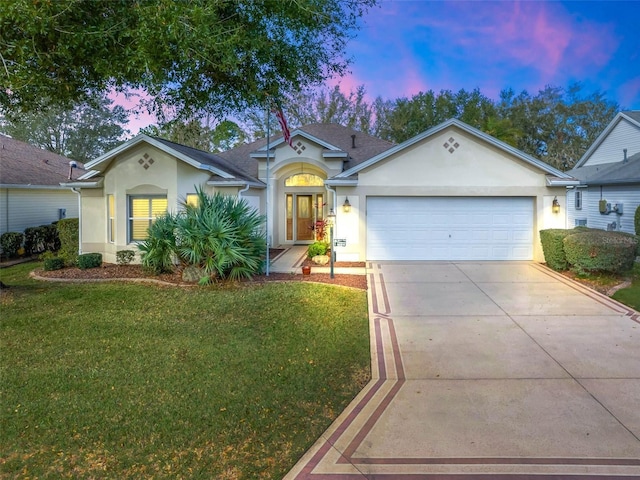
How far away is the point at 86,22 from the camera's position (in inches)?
314

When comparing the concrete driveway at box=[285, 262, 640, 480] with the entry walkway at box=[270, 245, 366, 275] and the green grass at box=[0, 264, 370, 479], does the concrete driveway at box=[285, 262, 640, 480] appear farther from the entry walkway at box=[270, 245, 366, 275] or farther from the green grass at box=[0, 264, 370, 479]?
the entry walkway at box=[270, 245, 366, 275]

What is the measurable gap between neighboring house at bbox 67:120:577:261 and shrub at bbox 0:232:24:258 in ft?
11.8

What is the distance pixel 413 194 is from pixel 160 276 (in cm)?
768

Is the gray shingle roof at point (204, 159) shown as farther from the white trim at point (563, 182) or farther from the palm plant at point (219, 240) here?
the white trim at point (563, 182)

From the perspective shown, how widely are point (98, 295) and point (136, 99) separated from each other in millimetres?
4492

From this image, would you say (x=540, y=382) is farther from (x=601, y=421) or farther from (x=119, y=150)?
(x=119, y=150)

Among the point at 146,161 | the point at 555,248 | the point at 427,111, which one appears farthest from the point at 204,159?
the point at 427,111

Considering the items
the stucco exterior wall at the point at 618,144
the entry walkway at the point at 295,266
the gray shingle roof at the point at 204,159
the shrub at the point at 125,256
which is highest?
the stucco exterior wall at the point at 618,144

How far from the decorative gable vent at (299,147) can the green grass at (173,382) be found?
9701 millimetres

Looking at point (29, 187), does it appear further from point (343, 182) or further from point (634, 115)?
point (634, 115)

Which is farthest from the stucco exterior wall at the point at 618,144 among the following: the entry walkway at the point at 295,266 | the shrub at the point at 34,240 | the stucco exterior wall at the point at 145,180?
the shrub at the point at 34,240

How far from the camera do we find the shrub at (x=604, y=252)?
10.8m

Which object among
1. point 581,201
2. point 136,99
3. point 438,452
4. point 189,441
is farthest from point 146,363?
point 581,201

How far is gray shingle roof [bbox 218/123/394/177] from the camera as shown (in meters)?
19.1
